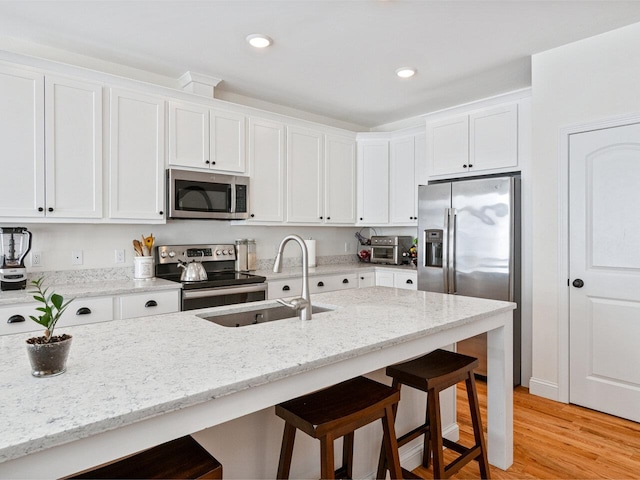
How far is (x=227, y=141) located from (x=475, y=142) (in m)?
2.29

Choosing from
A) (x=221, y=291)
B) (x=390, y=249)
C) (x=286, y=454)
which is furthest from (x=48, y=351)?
(x=390, y=249)

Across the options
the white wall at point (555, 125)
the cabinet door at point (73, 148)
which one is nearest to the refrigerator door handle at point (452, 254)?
the white wall at point (555, 125)

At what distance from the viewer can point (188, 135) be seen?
3.30 m

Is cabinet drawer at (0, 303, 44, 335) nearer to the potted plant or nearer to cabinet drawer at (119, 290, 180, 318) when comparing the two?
cabinet drawer at (119, 290, 180, 318)

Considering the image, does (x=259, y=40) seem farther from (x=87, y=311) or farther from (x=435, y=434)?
(x=435, y=434)

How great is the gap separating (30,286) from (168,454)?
232cm

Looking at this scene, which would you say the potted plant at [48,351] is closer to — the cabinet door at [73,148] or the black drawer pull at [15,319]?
the black drawer pull at [15,319]

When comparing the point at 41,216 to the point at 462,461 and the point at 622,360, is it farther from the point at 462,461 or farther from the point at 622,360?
the point at 622,360

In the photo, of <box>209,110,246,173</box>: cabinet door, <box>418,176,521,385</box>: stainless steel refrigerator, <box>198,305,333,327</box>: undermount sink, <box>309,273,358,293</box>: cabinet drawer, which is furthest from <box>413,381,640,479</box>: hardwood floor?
<box>209,110,246,173</box>: cabinet door

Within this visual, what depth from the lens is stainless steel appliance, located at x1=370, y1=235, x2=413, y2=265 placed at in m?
4.57

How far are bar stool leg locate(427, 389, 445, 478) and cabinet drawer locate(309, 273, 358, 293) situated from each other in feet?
7.43

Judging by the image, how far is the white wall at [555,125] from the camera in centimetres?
273

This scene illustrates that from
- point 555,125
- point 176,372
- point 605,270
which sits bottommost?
point 176,372

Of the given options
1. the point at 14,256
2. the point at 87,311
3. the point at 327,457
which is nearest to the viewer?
the point at 327,457
